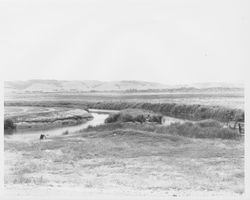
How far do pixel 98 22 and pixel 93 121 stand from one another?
743 millimetres

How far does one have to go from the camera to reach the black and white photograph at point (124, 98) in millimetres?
2617

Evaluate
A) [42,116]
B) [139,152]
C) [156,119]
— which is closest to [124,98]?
[156,119]

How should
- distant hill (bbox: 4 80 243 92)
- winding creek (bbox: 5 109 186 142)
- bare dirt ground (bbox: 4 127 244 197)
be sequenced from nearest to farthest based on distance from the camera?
bare dirt ground (bbox: 4 127 244 197)
distant hill (bbox: 4 80 243 92)
winding creek (bbox: 5 109 186 142)

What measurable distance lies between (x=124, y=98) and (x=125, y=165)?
491 millimetres

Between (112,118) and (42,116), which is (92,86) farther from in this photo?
(42,116)

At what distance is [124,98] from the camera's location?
2.78m

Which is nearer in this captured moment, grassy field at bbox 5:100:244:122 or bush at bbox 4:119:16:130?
grassy field at bbox 5:100:244:122

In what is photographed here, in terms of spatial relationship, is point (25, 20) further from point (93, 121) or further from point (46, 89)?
point (93, 121)

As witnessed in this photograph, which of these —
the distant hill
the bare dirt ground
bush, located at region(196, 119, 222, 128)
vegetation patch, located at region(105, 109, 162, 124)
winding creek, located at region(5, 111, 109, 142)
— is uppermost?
the distant hill

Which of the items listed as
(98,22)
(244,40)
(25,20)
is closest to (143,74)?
(98,22)

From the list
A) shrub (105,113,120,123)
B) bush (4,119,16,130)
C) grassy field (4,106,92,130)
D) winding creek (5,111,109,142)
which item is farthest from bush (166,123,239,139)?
bush (4,119,16,130)

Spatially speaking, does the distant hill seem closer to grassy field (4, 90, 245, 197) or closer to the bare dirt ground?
grassy field (4, 90, 245, 197)

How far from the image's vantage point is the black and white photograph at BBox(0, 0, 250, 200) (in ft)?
8.59

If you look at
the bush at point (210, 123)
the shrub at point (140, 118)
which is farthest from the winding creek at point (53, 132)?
the bush at point (210, 123)
